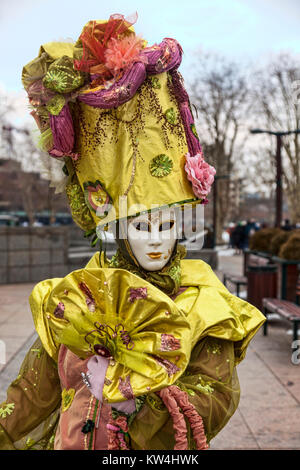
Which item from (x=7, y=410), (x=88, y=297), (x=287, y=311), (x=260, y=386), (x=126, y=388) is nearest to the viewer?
(x=126, y=388)

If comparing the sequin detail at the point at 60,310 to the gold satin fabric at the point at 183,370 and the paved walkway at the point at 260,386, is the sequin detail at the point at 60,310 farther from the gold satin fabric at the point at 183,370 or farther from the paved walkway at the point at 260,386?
the paved walkway at the point at 260,386

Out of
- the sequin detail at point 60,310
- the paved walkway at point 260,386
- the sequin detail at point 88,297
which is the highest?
the sequin detail at point 88,297

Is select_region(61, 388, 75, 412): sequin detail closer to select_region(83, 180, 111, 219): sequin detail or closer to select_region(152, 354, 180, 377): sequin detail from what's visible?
select_region(152, 354, 180, 377): sequin detail

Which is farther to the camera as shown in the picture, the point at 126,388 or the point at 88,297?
the point at 88,297

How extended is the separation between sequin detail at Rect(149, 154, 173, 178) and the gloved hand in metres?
0.68

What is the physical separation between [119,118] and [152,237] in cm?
46

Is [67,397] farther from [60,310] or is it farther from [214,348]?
[214,348]

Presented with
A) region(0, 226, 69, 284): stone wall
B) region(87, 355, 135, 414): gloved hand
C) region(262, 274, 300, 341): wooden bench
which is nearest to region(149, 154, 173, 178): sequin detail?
region(87, 355, 135, 414): gloved hand

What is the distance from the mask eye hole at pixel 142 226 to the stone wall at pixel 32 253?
9.04m

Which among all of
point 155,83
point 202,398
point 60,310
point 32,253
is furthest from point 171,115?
point 32,253

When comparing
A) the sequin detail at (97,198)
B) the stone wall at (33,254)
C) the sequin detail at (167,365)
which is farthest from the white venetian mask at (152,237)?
the stone wall at (33,254)

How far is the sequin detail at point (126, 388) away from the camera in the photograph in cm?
153

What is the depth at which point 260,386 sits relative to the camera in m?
4.90

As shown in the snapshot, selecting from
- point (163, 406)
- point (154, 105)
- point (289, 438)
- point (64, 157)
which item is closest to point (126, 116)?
point (154, 105)
